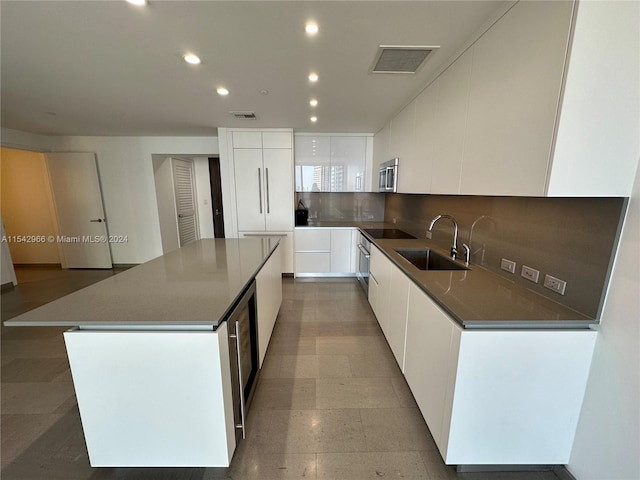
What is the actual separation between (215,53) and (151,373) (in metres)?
1.97

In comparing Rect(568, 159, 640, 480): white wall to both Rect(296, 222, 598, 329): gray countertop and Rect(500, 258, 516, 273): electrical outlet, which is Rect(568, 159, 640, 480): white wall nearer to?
Rect(296, 222, 598, 329): gray countertop

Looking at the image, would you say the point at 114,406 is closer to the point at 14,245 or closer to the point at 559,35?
the point at 559,35

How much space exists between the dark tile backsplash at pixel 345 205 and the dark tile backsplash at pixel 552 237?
2.42 metres

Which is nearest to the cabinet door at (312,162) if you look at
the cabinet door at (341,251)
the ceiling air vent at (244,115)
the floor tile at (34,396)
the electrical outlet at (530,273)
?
the cabinet door at (341,251)

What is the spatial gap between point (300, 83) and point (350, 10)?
97 centimetres

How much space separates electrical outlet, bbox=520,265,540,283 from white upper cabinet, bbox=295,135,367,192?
3014mm

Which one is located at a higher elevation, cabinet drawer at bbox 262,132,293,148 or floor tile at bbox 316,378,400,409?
cabinet drawer at bbox 262,132,293,148

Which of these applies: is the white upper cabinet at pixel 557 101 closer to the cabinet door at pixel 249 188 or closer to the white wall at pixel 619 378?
the white wall at pixel 619 378

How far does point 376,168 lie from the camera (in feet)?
13.1

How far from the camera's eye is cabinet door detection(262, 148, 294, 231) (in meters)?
3.89

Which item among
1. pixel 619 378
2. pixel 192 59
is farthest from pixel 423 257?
pixel 192 59

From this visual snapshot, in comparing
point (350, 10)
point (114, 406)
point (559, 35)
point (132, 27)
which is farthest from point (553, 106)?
point (114, 406)

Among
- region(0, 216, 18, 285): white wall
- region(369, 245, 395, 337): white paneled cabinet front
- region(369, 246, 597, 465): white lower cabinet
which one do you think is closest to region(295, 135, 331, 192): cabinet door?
region(369, 245, 395, 337): white paneled cabinet front

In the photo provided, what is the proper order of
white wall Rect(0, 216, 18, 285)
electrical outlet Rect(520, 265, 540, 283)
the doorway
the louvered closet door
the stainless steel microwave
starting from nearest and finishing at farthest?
electrical outlet Rect(520, 265, 540, 283) → the stainless steel microwave → white wall Rect(0, 216, 18, 285) → the louvered closet door → the doorway
